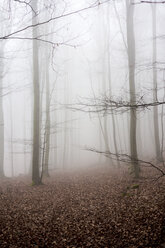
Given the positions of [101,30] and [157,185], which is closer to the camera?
[157,185]

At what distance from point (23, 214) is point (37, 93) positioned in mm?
5910

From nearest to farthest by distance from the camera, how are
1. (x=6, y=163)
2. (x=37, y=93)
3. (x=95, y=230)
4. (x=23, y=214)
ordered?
1. (x=95, y=230)
2. (x=23, y=214)
3. (x=37, y=93)
4. (x=6, y=163)

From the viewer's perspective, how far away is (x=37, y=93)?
9.58 m

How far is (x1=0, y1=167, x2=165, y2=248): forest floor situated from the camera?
414cm

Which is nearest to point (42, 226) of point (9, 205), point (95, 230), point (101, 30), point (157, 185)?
point (95, 230)

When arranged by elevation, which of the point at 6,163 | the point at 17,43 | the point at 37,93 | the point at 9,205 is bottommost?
the point at 6,163

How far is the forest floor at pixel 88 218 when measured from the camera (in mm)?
4145

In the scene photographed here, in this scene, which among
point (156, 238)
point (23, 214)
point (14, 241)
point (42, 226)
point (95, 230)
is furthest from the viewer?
point (23, 214)

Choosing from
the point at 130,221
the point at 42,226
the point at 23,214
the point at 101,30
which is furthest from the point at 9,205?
the point at 101,30

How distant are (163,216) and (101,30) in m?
Answer: 18.7

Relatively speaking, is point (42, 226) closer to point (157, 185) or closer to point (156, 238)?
point (156, 238)

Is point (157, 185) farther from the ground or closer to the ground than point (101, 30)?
closer to the ground

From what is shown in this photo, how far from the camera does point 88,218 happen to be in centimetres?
518

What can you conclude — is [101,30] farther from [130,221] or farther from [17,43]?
[130,221]
